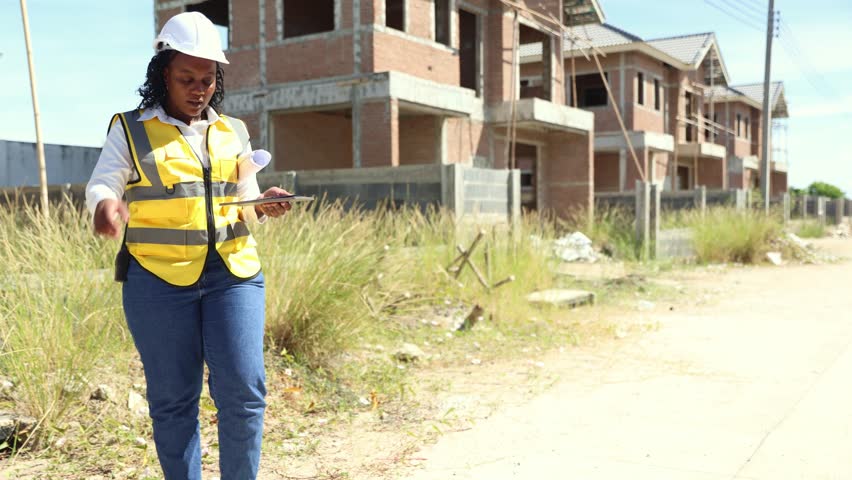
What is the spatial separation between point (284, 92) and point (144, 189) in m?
13.7

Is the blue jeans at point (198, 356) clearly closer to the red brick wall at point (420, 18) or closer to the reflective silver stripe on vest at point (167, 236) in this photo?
the reflective silver stripe on vest at point (167, 236)

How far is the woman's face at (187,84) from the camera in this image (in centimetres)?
266

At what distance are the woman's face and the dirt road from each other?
1913mm

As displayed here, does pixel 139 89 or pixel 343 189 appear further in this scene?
pixel 343 189

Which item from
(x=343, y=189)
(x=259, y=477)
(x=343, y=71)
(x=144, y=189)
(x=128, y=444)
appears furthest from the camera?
(x=343, y=71)

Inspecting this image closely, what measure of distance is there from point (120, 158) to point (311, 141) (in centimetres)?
1521

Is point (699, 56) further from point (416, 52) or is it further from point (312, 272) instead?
point (312, 272)

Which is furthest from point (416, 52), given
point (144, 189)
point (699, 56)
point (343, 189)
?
point (699, 56)

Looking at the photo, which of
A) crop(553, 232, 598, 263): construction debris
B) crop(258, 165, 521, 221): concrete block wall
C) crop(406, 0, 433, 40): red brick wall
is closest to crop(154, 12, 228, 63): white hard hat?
crop(258, 165, 521, 221): concrete block wall

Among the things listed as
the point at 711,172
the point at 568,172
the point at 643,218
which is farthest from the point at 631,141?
the point at 643,218

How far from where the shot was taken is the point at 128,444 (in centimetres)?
385

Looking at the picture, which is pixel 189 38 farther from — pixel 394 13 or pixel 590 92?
pixel 590 92

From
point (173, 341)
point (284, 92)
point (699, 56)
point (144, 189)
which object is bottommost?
point (173, 341)

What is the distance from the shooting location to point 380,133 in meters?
15.0
